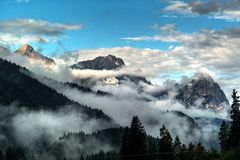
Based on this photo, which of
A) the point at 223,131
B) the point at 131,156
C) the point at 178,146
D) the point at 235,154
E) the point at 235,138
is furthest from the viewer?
the point at 178,146

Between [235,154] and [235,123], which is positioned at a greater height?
[235,123]

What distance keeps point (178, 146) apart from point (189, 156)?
25260mm

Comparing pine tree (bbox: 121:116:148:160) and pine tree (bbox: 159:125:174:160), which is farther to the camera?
pine tree (bbox: 159:125:174:160)

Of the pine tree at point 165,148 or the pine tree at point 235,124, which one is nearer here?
the pine tree at point 235,124

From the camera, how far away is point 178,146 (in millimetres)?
191625

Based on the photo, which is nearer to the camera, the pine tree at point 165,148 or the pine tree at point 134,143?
the pine tree at point 134,143

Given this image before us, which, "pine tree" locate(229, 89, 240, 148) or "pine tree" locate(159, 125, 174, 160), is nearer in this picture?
"pine tree" locate(229, 89, 240, 148)

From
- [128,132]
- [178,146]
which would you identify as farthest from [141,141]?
[178,146]

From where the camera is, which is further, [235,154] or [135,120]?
[135,120]

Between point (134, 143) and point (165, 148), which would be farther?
point (165, 148)

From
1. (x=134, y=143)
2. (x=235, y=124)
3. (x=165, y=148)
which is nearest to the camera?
(x=134, y=143)

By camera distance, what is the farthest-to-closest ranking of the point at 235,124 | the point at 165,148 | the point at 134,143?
1. the point at 165,148
2. the point at 235,124
3. the point at 134,143

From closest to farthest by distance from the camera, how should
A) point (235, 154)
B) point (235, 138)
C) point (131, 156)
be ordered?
point (235, 154) → point (131, 156) → point (235, 138)

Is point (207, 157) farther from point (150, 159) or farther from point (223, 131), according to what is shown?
point (223, 131)
